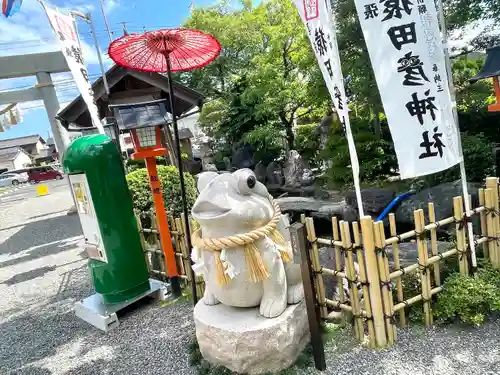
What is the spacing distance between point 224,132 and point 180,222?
448 inches

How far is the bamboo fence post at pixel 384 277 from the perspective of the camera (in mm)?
2984

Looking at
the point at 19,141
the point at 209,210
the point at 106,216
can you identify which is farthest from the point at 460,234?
the point at 19,141

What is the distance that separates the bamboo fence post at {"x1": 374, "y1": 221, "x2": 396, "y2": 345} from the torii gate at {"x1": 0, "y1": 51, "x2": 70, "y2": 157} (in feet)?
27.5

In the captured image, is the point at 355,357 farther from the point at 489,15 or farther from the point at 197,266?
the point at 489,15

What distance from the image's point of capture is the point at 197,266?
3.22 m

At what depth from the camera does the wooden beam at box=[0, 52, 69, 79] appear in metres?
8.09

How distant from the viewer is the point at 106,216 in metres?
4.49

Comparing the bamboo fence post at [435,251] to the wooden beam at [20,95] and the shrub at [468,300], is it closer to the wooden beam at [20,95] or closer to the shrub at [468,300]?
the shrub at [468,300]

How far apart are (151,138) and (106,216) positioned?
3.73 feet

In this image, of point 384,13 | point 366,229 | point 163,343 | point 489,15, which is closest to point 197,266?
point 163,343

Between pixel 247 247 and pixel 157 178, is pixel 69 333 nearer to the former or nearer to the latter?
pixel 157 178

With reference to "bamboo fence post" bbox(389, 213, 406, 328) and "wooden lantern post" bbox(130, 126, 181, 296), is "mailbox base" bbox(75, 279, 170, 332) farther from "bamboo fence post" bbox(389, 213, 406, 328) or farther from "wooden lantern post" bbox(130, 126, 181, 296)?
"bamboo fence post" bbox(389, 213, 406, 328)

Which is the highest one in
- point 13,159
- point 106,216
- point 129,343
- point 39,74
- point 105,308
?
point 39,74

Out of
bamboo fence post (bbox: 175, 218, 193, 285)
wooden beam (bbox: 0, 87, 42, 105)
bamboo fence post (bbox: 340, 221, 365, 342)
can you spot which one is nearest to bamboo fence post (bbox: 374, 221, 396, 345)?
bamboo fence post (bbox: 340, 221, 365, 342)
